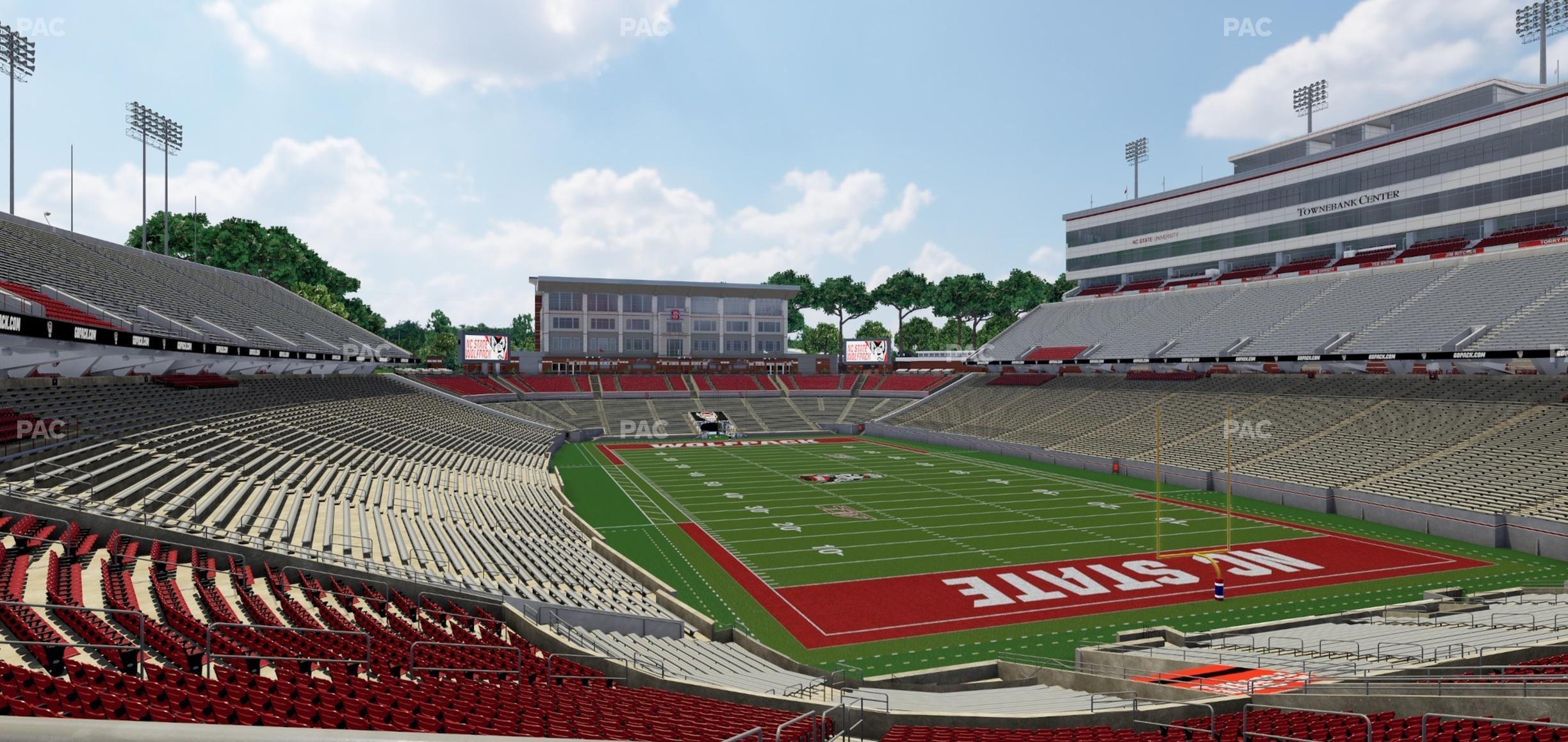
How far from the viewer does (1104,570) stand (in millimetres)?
25484

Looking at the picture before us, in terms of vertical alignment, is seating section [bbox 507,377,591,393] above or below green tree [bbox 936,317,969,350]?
below

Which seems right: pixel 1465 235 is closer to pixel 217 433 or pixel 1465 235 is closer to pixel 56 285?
pixel 217 433

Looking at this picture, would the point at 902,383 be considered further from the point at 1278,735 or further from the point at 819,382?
the point at 1278,735

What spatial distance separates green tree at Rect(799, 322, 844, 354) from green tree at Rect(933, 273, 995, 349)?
140ft

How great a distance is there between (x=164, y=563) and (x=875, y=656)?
587 inches

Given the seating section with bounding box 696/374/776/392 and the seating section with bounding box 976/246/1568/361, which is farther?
the seating section with bounding box 696/374/776/392

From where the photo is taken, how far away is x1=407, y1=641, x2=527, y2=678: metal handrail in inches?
469

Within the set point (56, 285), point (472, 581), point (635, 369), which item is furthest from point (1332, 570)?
point (635, 369)

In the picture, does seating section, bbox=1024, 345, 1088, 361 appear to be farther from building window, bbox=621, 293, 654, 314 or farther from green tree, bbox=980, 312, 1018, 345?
green tree, bbox=980, 312, 1018, 345

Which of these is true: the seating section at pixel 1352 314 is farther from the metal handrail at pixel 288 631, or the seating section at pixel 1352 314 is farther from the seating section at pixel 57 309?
the seating section at pixel 57 309

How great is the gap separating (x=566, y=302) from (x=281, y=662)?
73.4 metres

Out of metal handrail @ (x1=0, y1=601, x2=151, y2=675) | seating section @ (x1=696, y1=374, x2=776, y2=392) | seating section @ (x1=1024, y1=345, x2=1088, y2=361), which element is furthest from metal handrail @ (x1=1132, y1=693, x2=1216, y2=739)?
seating section @ (x1=696, y1=374, x2=776, y2=392)

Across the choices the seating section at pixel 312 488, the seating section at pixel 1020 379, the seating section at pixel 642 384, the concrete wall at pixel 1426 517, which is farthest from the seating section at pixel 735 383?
the concrete wall at pixel 1426 517

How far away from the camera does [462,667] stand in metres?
12.9
